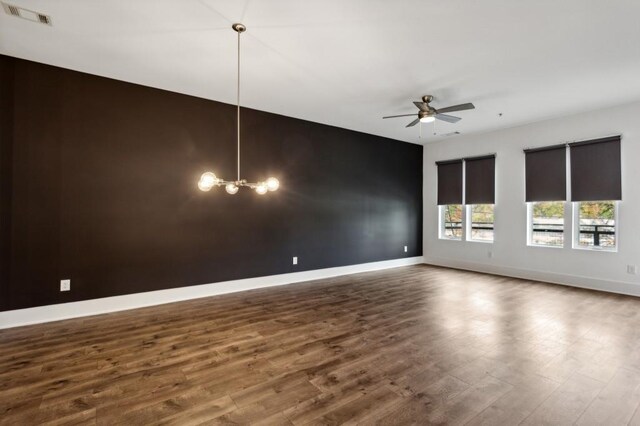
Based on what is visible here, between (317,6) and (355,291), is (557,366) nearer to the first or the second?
(355,291)

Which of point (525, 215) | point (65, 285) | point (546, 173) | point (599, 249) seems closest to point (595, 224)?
point (599, 249)

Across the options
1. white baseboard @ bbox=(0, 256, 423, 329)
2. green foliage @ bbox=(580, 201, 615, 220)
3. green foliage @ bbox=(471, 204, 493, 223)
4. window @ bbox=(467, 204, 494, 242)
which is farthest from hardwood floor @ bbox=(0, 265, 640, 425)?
green foliage @ bbox=(471, 204, 493, 223)

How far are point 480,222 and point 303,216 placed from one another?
4.10 meters

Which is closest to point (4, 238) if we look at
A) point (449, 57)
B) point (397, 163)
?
point (449, 57)

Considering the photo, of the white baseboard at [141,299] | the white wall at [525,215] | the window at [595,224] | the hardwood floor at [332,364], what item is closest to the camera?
the hardwood floor at [332,364]

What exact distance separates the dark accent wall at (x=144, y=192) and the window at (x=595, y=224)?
13.6 feet

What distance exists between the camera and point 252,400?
2123 mm

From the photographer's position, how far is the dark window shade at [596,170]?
5.01 metres

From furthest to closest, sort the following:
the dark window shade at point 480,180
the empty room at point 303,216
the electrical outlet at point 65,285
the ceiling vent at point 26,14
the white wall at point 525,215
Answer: the dark window shade at point 480,180
the white wall at point 525,215
the electrical outlet at point 65,285
the ceiling vent at point 26,14
the empty room at point 303,216

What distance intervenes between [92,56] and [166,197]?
1.89m

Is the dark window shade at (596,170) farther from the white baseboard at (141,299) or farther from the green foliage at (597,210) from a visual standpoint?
the white baseboard at (141,299)

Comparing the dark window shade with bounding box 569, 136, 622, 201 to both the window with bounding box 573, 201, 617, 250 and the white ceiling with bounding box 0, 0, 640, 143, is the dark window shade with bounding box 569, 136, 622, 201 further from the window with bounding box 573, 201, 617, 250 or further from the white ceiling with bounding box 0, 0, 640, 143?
the white ceiling with bounding box 0, 0, 640, 143

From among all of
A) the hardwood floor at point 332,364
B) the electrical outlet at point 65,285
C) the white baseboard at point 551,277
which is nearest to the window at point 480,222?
the white baseboard at point 551,277

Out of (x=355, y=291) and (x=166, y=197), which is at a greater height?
(x=166, y=197)
